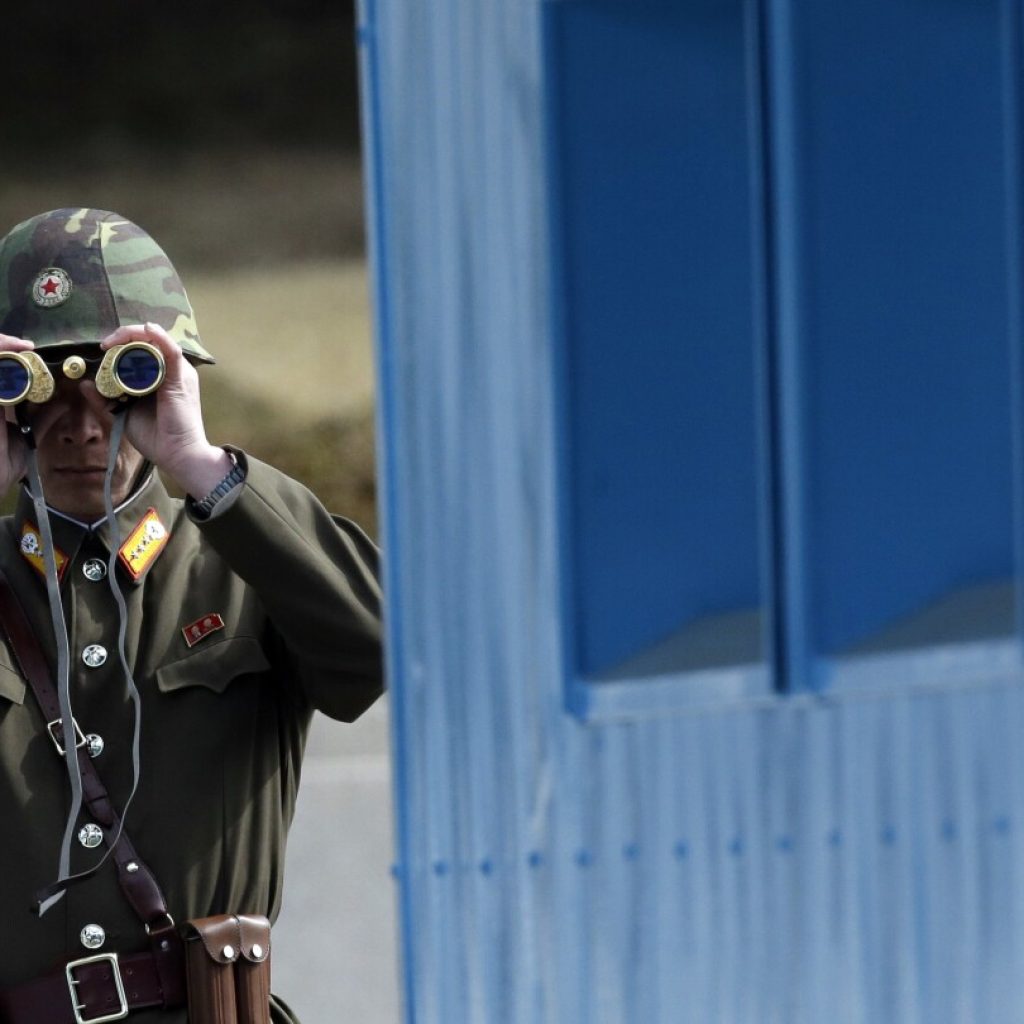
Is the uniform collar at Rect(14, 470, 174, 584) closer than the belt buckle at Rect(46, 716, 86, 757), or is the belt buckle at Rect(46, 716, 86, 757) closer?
the belt buckle at Rect(46, 716, 86, 757)

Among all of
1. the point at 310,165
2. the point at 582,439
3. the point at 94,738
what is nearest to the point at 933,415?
the point at 582,439

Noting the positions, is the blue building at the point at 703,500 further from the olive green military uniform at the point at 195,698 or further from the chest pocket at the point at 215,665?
the chest pocket at the point at 215,665

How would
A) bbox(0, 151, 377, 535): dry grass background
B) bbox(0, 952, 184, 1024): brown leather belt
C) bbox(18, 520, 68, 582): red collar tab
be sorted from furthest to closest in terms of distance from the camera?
bbox(0, 151, 377, 535): dry grass background < bbox(18, 520, 68, 582): red collar tab < bbox(0, 952, 184, 1024): brown leather belt

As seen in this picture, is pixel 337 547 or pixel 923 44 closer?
pixel 923 44

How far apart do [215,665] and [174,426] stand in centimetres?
35

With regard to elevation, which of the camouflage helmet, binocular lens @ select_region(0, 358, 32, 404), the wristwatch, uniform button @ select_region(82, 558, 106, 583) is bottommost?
uniform button @ select_region(82, 558, 106, 583)

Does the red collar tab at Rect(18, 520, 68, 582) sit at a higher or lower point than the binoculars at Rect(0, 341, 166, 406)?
lower

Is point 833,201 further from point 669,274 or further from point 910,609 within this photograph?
point 910,609

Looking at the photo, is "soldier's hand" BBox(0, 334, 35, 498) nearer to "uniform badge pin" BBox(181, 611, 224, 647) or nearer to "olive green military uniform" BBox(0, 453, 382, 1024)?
"olive green military uniform" BBox(0, 453, 382, 1024)

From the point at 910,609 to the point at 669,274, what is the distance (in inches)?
17.4

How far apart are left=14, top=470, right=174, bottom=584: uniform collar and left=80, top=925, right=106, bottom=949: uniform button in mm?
499

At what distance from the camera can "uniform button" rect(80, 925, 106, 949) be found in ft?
11.0

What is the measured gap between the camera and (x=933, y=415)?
271 cm

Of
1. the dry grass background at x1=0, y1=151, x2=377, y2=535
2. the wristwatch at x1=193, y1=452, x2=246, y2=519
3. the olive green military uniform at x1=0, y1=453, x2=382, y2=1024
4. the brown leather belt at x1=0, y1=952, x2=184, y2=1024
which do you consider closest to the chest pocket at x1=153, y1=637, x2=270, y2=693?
the olive green military uniform at x1=0, y1=453, x2=382, y2=1024
